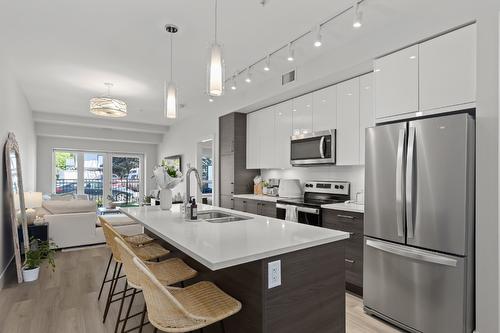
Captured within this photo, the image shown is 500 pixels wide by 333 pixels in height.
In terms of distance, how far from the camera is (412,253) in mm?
2232

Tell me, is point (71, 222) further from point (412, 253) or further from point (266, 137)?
point (412, 253)

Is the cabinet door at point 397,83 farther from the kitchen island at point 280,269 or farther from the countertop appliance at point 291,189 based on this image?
the countertop appliance at point 291,189

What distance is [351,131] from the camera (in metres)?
3.36

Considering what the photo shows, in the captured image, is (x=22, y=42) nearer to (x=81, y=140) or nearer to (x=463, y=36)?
(x=463, y=36)

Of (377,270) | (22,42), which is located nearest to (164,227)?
(377,270)

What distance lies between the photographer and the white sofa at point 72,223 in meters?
4.62

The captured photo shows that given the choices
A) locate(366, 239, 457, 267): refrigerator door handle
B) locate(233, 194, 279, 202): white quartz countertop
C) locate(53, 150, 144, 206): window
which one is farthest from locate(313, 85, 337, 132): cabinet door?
locate(53, 150, 144, 206): window

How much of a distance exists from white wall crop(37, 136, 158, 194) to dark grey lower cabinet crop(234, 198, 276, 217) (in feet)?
17.3

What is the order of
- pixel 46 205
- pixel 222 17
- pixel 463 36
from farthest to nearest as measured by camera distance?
1. pixel 46 205
2. pixel 222 17
3. pixel 463 36

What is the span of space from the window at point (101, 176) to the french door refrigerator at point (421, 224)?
8044 millimetres

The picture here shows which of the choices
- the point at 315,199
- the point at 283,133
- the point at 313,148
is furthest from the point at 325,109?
the point at 315,199

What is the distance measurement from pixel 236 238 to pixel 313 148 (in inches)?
97.7

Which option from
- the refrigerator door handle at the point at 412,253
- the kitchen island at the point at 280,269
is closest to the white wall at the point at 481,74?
the refrigerator door handle at the point at 412,253

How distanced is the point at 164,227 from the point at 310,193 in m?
2.67
